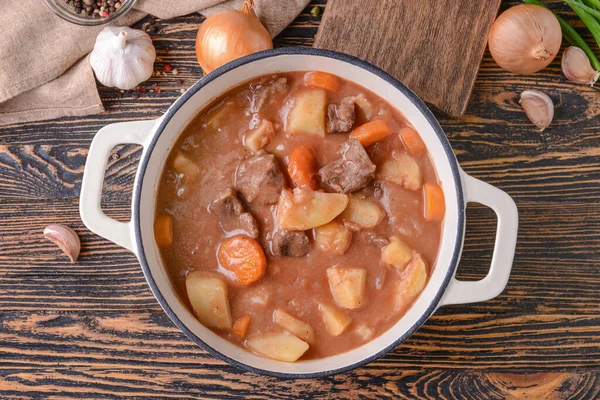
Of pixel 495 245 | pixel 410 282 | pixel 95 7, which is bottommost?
pixel 410 282

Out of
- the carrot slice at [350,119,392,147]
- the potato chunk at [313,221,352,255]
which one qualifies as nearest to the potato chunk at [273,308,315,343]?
the potato chunk at [313,221,352,255]

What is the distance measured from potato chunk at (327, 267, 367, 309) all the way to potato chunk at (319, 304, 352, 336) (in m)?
0.04

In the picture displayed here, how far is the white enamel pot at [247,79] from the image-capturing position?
2533 millimetres

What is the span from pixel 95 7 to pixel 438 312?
8.13 feet

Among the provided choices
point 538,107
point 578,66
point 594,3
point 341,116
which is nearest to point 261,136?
point 341,116

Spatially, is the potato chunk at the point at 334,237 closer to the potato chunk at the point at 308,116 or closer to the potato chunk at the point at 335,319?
the potato chunk at the point at 335,319

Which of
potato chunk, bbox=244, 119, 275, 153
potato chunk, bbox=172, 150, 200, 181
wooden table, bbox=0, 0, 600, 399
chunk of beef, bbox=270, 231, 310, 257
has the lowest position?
wooden table, bbox=0, 0, 600, 399

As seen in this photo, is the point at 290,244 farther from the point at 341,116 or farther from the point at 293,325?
the point at 341,116

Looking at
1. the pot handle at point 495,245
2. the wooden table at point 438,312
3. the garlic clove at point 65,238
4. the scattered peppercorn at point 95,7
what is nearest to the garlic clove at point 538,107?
the wooden table at point 438,312

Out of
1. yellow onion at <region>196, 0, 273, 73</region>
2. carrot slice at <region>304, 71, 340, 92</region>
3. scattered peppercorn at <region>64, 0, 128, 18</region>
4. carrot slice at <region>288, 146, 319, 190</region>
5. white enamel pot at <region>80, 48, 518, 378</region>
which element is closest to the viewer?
white enamel pot at <region>80, 48, 518, 378</region>

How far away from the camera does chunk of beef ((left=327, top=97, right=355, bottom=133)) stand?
265 cm

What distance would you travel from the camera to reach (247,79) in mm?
2738

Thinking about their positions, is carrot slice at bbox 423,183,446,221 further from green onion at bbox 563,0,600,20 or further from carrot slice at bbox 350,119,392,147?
green onion at bbox 563,0,600,20

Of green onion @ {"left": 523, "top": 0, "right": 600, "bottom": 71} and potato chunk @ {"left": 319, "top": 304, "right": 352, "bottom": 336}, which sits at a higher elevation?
green onion @ {"left": 523, "top": 0, "right": 600, "bottom": 71}
